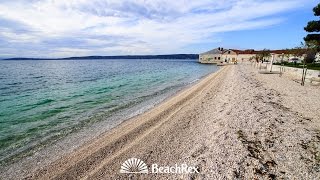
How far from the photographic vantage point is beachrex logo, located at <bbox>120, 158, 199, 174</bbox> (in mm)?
6004

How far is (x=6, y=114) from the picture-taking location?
1498 cm

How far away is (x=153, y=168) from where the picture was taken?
21.2 ft

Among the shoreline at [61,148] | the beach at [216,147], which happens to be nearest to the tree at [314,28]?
the beach at [216,147]

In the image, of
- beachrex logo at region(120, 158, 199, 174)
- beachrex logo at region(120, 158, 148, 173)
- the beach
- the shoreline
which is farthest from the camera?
the shoreline

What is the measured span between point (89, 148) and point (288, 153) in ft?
20.0

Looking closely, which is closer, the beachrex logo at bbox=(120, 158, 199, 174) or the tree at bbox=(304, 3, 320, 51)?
the beachrex logo at bbox=(120, 158, 199, 174)

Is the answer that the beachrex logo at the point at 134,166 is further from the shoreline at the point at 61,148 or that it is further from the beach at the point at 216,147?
the shoreline at the point at 61,148

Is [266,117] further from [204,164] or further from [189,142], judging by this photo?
[204,164]

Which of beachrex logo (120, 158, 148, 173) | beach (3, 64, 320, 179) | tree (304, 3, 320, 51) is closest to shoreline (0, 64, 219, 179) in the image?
beach (3, 64, 320, 179)

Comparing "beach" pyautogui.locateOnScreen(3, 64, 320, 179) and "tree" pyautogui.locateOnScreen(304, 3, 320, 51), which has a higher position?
"tree" pyautogui.locateOnScreen(304, 3, 320, 51)

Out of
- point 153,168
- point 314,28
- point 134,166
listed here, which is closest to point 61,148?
point 134,166

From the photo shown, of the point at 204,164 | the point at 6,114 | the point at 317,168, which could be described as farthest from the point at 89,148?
the point at 6,114

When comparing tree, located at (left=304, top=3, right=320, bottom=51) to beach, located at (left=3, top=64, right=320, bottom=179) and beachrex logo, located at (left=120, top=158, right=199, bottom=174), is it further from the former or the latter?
beachrex logo, located at (left=120, top=158, right=199, bottom=174)

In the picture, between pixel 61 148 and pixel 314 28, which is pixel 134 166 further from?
pixel 314 28
